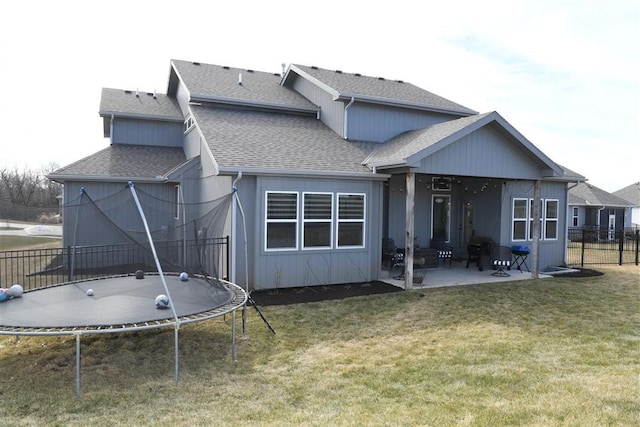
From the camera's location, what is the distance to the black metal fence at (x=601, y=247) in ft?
49.4

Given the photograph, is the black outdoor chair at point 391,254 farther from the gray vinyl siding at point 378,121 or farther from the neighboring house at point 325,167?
the gray vinyl siding at point 378,121

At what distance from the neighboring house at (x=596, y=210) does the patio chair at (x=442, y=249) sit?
65.8 ft

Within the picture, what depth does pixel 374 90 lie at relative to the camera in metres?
12.9

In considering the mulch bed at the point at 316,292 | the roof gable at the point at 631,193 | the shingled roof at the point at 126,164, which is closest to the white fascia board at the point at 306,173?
the mulch bed at the point at 316,292

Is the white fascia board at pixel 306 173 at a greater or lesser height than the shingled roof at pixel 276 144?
lesser

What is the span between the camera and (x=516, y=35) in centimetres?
1055

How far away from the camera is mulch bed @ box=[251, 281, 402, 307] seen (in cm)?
856

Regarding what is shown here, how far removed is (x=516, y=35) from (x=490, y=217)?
5004 millimetres

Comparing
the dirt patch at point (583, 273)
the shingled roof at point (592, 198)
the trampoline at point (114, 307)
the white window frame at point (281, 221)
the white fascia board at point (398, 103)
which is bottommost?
the dirt patch at point (583, 273)

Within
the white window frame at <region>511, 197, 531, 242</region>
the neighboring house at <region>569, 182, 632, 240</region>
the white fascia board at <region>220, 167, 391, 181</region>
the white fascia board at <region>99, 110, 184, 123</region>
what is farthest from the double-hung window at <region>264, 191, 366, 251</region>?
the neighboring house at <region>569, 182, 632, 240</region>

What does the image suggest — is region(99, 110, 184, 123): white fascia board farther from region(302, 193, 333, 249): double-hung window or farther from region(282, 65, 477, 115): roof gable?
region(302, 193, 333, 249): double-hung window

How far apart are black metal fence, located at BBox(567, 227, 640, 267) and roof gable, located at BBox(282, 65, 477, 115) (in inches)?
251

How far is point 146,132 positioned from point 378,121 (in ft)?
27.4

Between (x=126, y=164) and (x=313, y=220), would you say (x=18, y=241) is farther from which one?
(x=313, y=220)
